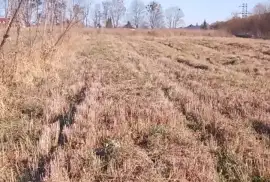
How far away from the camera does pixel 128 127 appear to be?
5.18 meters

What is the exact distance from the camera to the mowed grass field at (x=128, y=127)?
385cm

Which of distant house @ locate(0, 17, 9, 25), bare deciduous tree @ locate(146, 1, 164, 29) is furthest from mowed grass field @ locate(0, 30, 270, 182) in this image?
bare deciduous tree @ locate(146, 1, 164, 29)

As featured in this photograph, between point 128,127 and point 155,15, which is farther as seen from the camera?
point 155,15

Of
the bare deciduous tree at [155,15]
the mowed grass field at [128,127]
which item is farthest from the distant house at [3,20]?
the bare deciduous tree at [155,15]

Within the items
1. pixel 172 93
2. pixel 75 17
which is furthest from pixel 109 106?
pixel 75 17

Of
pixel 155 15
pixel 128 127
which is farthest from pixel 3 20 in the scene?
pixel 155 15

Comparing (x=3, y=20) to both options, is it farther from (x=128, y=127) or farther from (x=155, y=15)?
(x=155, y=15)

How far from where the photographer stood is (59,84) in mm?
8672

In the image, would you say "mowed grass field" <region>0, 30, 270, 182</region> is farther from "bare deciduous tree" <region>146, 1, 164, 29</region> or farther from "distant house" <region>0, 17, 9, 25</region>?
"bare deciduous tree" <region>146, 1, 164, 29</region>

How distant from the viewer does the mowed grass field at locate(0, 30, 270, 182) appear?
3.85 m

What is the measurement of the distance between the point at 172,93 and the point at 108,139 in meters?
3.42

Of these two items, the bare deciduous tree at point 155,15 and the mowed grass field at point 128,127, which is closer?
the mowed grass field at point 128,127

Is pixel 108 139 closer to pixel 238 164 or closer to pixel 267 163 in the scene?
pixel 238 164

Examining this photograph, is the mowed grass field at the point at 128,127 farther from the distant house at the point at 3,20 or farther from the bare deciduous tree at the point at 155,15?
the bare deciduous tree at the point at 155,15
